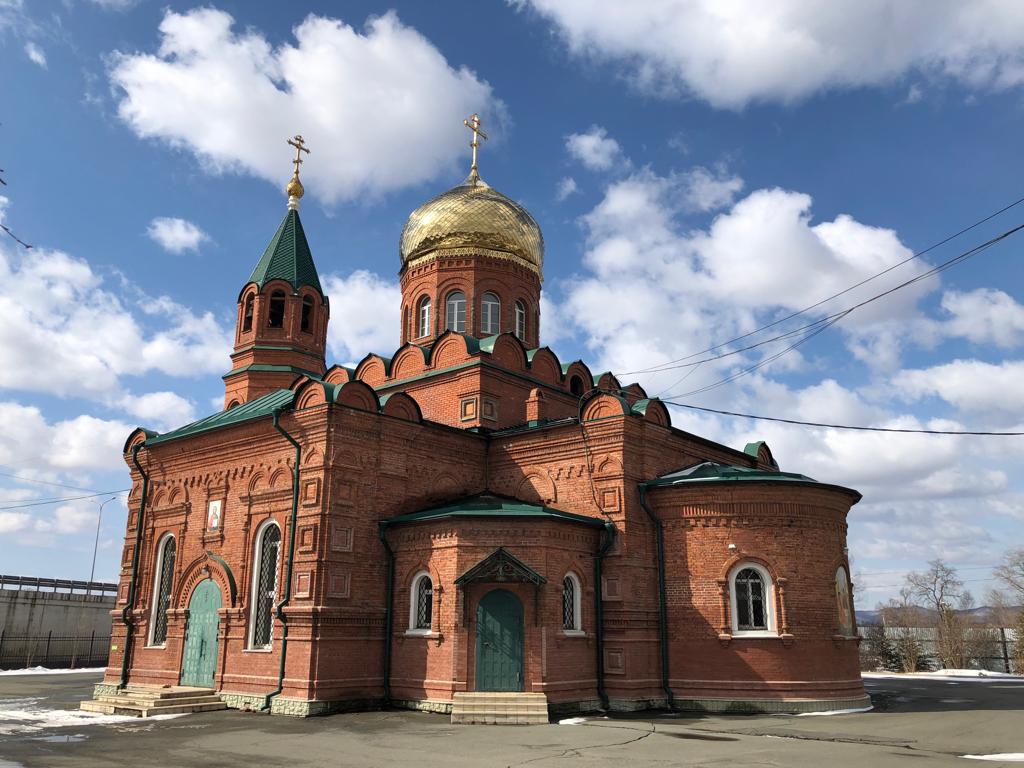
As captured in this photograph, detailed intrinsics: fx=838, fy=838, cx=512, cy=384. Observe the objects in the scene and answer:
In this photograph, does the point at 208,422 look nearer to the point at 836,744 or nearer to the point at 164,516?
the point at 164,516

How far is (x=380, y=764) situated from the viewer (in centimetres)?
926

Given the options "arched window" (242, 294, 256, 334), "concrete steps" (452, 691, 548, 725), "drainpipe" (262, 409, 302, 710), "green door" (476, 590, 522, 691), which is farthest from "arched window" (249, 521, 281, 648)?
A: "arched window" (242, 294, 256, 334)

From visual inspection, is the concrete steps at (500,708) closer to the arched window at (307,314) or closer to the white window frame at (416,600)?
the white window frame at (416,600)

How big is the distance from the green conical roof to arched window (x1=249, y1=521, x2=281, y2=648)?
852 cm

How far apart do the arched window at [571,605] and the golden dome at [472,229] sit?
966cm

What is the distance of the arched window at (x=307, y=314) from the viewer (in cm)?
2275

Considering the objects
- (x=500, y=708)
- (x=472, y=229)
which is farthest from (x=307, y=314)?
(x=500, y=708)

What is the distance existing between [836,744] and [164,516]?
46.3 ft

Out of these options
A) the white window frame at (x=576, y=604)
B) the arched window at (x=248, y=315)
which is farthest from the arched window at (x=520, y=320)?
the white window frame at (x=576, y=604)

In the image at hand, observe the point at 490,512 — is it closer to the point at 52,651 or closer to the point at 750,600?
the point at 750,600

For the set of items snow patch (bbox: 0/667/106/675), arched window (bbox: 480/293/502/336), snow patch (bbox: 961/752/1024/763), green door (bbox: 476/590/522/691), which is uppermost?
arched window (bbox: 480/293/502/336)

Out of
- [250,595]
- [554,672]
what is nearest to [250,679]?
[250,595]

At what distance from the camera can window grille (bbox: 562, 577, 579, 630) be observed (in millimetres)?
14773

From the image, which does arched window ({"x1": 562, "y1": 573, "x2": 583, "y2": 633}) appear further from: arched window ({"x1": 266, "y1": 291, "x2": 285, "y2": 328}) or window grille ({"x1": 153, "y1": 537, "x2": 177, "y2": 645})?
arched window ({"x1": 266, "y1": 291, "x2": 285, "y2": 328})
